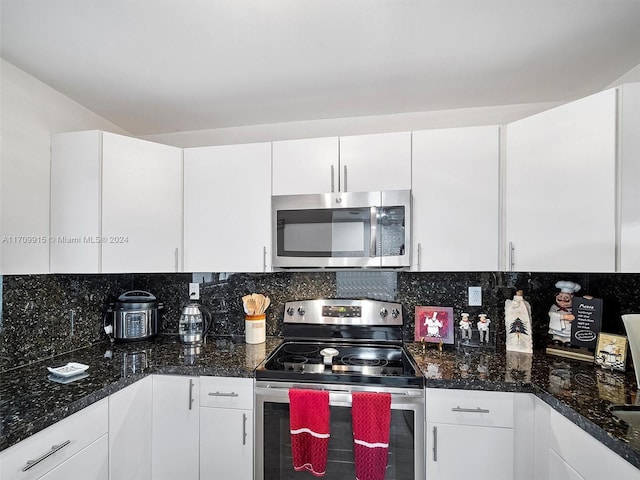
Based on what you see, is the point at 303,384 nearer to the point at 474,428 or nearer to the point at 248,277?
the point at 474,428

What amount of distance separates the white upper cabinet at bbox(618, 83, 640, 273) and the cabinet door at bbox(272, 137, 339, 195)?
1.23 metres

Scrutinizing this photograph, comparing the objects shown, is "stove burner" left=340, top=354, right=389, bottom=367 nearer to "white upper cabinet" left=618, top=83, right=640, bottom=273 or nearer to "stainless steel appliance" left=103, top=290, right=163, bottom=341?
"white upper cabinet" left=618, top=83, right=640, bottom=273

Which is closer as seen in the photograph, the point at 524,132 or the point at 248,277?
the point at 524,132

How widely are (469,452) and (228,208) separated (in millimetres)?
1709

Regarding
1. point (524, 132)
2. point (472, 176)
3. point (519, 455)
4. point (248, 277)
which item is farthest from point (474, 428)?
point (248, 277)

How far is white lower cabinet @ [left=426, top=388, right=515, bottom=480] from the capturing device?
1.32 meters

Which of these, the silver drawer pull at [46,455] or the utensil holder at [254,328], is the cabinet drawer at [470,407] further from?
the silver drawer pull at [46,455]

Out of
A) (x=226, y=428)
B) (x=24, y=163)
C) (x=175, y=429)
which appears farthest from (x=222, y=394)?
(x=24, y=163)

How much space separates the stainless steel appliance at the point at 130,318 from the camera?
1.97 meters

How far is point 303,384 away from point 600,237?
56.3 inches

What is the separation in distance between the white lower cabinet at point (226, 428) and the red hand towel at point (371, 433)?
51 cm

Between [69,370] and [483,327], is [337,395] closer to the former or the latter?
[483,327]

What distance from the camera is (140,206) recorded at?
1774 millimetres

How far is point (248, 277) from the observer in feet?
7.12
